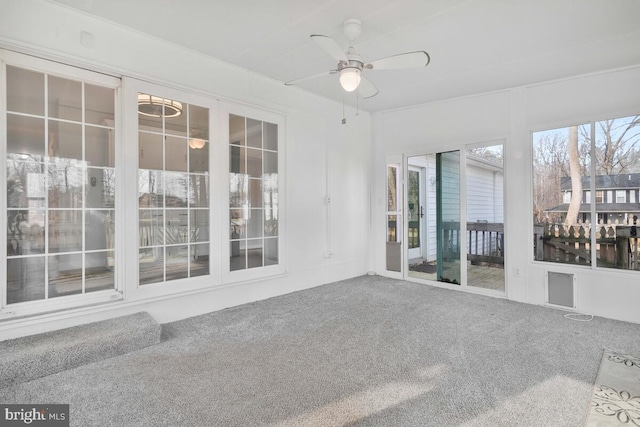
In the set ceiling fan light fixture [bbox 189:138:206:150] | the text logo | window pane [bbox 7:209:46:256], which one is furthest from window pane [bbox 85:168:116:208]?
the text logo

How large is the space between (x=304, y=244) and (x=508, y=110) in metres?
3.48

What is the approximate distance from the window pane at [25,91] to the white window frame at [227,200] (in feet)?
5.40

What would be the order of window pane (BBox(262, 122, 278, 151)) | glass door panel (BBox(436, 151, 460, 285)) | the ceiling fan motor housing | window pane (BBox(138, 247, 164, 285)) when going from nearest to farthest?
the ceiling fan motor housing → window pane (BBox(138, 247, 164, 285)) → window pane (BBox(262, 122, 278, 151)) → glass door panel (BBox(436, 151, 460, 285))

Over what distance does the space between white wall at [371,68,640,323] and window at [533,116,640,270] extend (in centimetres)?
12

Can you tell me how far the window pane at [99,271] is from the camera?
123 inches

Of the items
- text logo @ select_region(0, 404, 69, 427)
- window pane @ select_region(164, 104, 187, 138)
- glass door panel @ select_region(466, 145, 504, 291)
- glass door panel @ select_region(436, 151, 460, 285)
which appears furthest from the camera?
glass door panel @ select_region(436, 151, 460, 285)

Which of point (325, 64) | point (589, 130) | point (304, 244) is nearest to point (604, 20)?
point (589, 130)

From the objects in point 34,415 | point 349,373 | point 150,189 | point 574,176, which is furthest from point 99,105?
point 574,176

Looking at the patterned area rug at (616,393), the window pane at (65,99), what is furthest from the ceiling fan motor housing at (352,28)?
the patterned area rug at (616,393)

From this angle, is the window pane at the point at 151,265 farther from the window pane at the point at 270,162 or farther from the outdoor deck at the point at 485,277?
the outdoor deck at the point at 485,277

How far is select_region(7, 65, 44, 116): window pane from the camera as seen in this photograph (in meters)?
2.73

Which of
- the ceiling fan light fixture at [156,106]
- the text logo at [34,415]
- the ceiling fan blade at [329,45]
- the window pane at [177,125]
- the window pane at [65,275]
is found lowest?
the text logo at [34,415]

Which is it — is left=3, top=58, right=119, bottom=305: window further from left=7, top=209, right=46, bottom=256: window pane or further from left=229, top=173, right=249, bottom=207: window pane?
left=229, top=173, right=249, bottom=207: window pane

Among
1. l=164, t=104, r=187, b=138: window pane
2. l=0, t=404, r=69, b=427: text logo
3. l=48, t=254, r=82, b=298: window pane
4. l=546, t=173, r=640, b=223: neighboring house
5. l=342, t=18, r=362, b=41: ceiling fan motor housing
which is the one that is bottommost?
l=0, t=404, r=69, b=427: text logo
